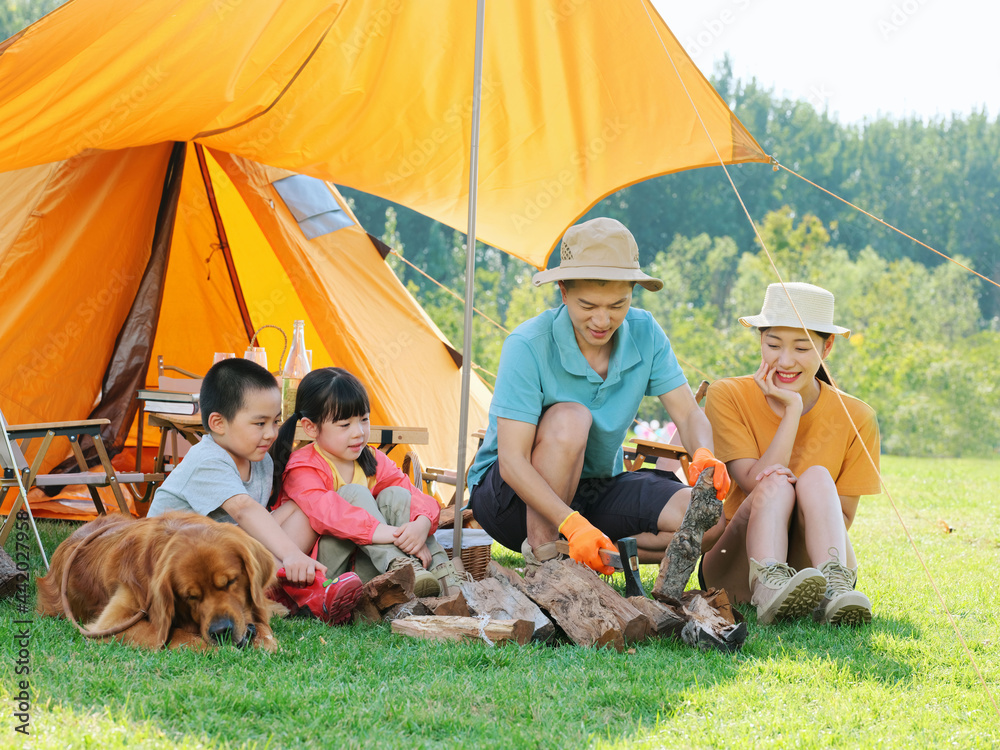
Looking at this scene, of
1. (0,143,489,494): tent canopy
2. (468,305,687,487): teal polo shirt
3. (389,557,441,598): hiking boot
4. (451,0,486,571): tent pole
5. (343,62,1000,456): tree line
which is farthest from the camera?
(343,62,1000,456): tree line

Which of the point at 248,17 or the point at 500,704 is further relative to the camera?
the point at 248,17

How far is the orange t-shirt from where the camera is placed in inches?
117

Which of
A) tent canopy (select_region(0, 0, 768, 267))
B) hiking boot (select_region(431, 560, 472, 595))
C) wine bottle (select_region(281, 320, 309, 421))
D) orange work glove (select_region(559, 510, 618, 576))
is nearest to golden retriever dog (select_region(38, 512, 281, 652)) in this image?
hiking boot (select_region(431, 560, 472, 595))

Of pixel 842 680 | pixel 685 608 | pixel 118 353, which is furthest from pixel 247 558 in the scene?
pixel 118 353

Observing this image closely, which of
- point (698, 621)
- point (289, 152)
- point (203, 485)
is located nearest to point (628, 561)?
point (698, 621)

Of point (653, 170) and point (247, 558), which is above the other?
point (653, 170)

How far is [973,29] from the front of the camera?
25.5m

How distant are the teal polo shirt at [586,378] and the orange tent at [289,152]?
40.7 inches

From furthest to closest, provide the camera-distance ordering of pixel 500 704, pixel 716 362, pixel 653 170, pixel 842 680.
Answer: pixel 716 362
pixel 653 170
pixel 842 680
pixel 500 704

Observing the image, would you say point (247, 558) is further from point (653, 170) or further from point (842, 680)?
point (653, 170)

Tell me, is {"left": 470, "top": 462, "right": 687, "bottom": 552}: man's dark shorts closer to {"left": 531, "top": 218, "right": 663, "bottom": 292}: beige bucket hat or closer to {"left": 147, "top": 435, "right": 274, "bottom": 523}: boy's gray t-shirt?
{"left": 531, "top": 218, "right": 663, "bottom": 292}: beige bucket hat

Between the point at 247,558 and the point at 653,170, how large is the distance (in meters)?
2.54

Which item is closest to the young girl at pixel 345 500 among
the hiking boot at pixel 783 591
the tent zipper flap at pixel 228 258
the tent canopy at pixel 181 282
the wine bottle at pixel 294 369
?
the wine bottle at pixel 294 369

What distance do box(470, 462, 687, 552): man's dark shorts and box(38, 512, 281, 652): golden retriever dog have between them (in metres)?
0.90
